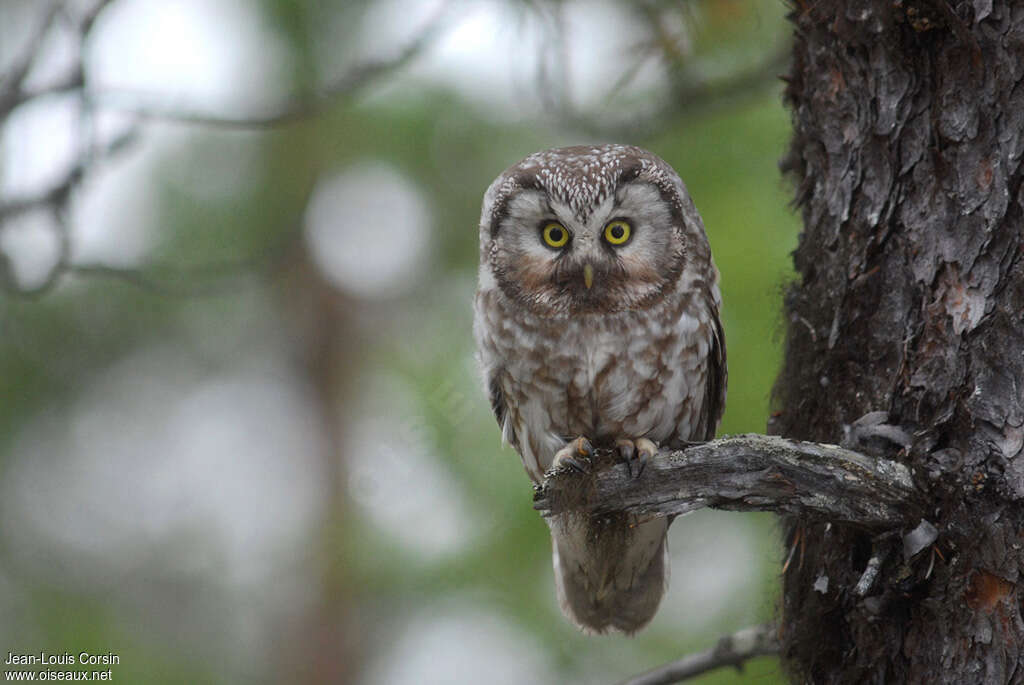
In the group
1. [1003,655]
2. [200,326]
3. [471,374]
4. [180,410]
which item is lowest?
[1003,655]

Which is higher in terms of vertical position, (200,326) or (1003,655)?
(200,326)

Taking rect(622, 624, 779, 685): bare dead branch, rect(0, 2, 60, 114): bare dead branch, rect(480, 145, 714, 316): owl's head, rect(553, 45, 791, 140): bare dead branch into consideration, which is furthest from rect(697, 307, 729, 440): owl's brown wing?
rect(0, 2, 60, 114): bare dead branch

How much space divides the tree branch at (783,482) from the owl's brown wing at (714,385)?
80 cm

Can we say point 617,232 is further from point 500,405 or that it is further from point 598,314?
point 500,405

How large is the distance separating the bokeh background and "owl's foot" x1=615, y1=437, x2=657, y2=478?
162 centimetres

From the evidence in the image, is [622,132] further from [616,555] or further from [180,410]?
[180,410]

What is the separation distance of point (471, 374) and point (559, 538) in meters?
1.66

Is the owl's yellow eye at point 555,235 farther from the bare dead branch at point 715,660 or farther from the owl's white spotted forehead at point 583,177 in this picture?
the bare dead branch at point 715,660

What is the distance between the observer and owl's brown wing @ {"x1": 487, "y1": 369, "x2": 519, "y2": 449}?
2.94 m

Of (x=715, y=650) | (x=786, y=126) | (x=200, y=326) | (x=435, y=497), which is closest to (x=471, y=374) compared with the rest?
(x=435, y=497)

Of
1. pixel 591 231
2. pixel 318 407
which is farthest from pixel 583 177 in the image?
pixel 318 407

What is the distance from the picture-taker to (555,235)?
265 centimetres

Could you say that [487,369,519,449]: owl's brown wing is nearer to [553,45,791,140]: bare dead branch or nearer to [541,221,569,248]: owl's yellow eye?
[541,221,569,248]: owl's yellow eye

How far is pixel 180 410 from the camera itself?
6.98m
